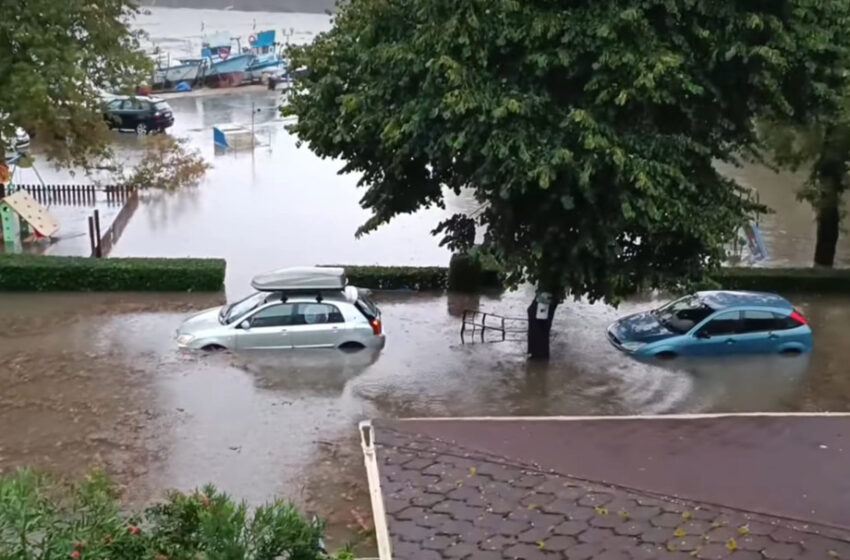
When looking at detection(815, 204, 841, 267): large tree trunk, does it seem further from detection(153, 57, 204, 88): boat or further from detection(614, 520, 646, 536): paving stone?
detection(153, 57, 204, 88): boat

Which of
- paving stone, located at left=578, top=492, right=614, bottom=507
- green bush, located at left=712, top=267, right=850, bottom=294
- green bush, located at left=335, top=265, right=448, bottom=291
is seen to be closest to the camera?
paving stone, located at left=578, top=492, right=614, bottom=507

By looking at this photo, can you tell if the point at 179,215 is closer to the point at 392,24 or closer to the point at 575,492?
the point at 392,24

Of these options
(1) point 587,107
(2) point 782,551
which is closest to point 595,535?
(2) point 782,551

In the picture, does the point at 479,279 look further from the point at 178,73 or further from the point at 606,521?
the point at 178,73

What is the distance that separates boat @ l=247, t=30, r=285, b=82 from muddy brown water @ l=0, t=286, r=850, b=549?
33.9 m

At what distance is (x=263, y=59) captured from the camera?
54.4 metres

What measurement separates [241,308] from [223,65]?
36.4m

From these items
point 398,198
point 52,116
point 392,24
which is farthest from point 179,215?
point 392,24

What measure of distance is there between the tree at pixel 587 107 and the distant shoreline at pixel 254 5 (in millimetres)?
71335

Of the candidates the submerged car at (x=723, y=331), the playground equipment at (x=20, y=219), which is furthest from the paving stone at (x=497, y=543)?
the playground equipment at (x=20, y=219)

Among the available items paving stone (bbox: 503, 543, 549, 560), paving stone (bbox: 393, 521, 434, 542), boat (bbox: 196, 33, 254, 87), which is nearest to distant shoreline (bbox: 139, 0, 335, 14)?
boat (bbox: 196, 33, 254, 87)

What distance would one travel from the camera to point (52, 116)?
23.3 m

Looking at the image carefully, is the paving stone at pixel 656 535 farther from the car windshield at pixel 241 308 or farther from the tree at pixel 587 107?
the car windshield at pixel 241 308

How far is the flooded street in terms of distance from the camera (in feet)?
45.5
